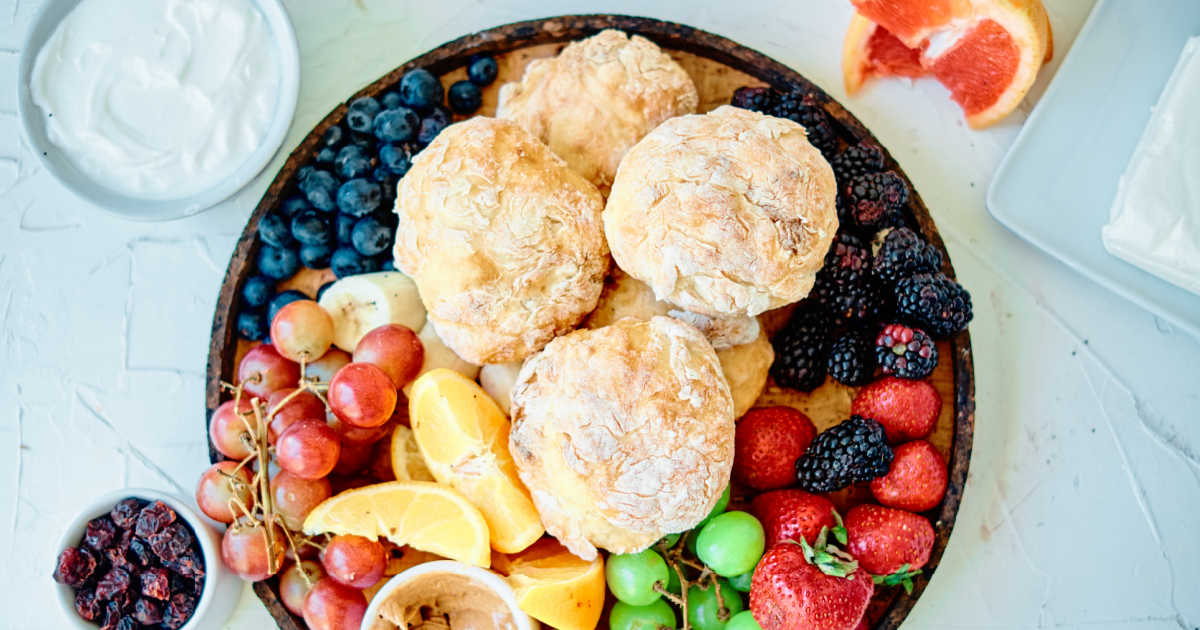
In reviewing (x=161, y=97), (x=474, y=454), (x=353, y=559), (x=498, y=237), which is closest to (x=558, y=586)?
(x=474, y=454)

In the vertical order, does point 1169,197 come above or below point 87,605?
above

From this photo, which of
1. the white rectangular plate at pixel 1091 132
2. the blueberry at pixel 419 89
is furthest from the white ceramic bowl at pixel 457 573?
the white rectangular plate at pixel 1091 132

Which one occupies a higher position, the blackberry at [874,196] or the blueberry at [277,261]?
the blackberry at [874,196]

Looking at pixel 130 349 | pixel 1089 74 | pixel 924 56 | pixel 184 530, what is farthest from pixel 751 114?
pixel 130 349

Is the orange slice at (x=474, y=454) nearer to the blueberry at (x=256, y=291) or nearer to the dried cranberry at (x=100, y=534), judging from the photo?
the blueberry at (x=256, y=291)

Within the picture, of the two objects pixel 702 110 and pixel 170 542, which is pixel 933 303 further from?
pixel 170 542

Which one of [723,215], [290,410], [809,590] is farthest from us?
[290,410]
